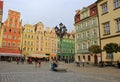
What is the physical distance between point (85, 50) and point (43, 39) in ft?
108

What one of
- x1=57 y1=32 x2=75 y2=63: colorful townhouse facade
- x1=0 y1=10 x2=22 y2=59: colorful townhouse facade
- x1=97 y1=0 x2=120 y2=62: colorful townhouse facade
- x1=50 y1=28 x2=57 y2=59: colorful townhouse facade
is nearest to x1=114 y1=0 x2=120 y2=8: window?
x1=97 y1=0 x2=120 y2=62: colorful townhouse facade

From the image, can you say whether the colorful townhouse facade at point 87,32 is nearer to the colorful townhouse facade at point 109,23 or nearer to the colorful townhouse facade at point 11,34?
the colorful townhouse facade at point 109,23

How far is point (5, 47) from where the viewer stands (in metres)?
59.0

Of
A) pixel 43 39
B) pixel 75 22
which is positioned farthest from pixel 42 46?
pixel 75 22

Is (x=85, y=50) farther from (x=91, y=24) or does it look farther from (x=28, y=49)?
(x=28, y=49)

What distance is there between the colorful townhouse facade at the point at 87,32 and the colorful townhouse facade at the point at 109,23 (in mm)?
6674

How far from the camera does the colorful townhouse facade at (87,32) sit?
40.0 m

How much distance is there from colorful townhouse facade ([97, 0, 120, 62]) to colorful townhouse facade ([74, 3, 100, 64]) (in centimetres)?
667

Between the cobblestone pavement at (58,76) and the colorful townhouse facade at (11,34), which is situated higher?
the colorful townhouse facade at (11,34)

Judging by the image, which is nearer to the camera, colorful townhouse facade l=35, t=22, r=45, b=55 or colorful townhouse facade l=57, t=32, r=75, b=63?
colorful townhouse facade l=35, t=22, r=45, b=55

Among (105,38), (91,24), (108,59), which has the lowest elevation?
(108,59)

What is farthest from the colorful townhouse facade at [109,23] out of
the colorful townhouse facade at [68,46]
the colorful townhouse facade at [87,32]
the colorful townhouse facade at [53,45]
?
the colorful townhouse facade at [68,46]

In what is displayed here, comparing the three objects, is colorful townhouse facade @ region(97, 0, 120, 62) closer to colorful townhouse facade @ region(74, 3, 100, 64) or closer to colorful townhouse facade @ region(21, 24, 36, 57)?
colorful townhouse facade @ region(74, 3, 100, 64)

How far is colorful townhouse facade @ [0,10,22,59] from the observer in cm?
5903
